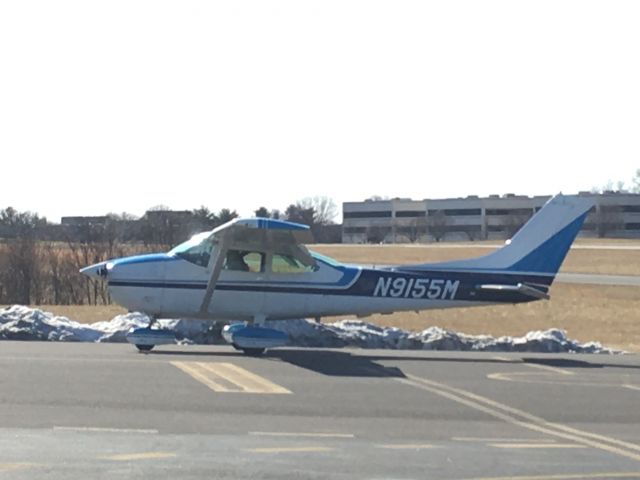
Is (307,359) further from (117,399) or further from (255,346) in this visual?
(117,399)

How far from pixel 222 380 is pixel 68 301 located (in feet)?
116

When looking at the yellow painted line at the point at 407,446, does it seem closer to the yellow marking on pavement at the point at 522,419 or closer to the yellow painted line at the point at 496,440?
the yellow painted line at the point at 496,440

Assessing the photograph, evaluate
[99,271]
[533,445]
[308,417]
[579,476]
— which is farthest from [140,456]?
[99,271]

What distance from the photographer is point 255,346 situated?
714 inches

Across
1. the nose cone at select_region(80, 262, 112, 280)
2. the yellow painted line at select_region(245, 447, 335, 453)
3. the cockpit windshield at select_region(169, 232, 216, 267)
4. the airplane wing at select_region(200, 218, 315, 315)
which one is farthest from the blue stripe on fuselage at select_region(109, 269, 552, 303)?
the yellow painted line at select_region(245, 447, 335, 453)

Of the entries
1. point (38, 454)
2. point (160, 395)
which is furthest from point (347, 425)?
point (38, 454)

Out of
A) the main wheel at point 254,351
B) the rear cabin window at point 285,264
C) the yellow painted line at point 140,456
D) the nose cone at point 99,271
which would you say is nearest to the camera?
the yellow painted line at point 140,456

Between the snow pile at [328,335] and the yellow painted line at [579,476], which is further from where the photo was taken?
the snow pile at [328,335]

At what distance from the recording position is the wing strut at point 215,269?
18797 millimetres

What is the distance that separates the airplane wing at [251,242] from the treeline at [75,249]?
24.0 m

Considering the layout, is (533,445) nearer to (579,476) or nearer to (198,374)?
(579,476)

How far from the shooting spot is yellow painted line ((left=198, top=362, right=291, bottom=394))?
13.4 m

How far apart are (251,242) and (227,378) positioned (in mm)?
4815

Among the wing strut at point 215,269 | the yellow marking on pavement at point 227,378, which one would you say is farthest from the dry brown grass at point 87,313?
the yellow marking on pavement at point 227,378
